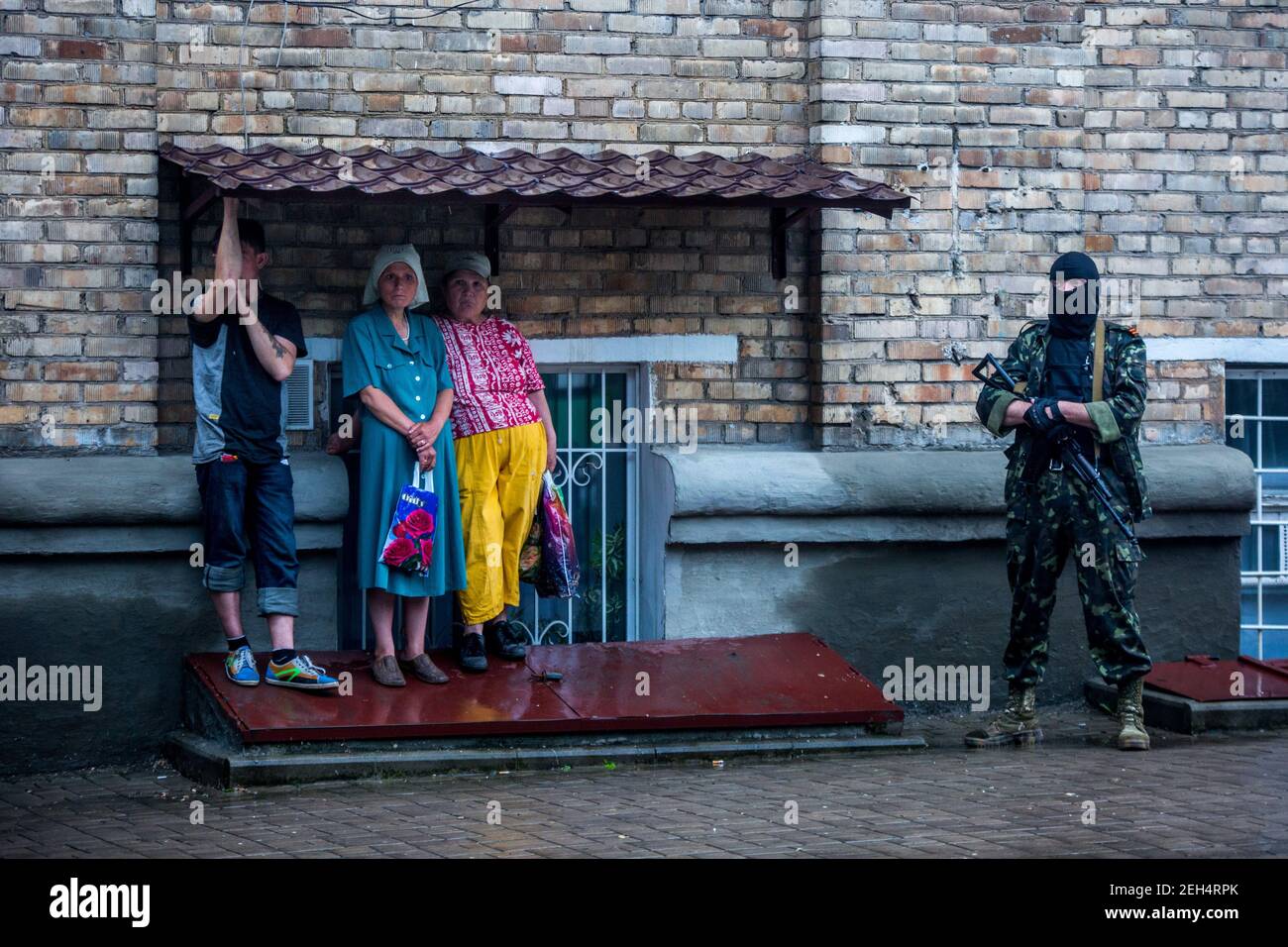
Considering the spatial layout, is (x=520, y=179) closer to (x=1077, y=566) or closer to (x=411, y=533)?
(x=411, y=533)

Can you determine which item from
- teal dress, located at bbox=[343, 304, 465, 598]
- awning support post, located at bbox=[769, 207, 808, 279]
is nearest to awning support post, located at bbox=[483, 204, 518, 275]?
teal dress, located at bbox=[343, 304, 465, 598]

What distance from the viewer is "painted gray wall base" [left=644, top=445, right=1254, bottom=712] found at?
8023 mm

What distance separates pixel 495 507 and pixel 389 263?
1184 mm

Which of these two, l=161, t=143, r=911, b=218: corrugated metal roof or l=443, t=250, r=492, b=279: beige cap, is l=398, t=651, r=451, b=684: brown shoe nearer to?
l=443, t=250, r=492, b=279: beige cap

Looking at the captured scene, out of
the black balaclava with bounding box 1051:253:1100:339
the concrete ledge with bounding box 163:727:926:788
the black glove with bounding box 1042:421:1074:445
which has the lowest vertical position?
the concrete ledge with bounding box 163:727:926:788

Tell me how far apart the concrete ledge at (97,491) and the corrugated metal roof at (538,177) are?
1325 mm

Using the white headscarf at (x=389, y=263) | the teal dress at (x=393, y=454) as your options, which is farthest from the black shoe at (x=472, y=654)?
the white headscarf at (x=389, y=263)

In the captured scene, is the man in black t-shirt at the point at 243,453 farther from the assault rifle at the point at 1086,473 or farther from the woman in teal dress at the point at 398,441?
the assault rifle at the point at 1086,473

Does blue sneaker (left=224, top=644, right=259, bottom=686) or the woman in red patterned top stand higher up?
the woman in red patterned top

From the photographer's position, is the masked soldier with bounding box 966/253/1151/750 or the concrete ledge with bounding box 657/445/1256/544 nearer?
the masked soldier with bounding box 966/253/1151/750

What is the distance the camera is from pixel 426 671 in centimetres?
725

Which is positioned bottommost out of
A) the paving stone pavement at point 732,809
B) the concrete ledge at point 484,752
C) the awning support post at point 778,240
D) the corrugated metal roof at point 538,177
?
the paving stone pavement at point 732,809

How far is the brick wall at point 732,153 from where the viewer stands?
743 centimetres

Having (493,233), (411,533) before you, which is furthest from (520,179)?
(411,533)
